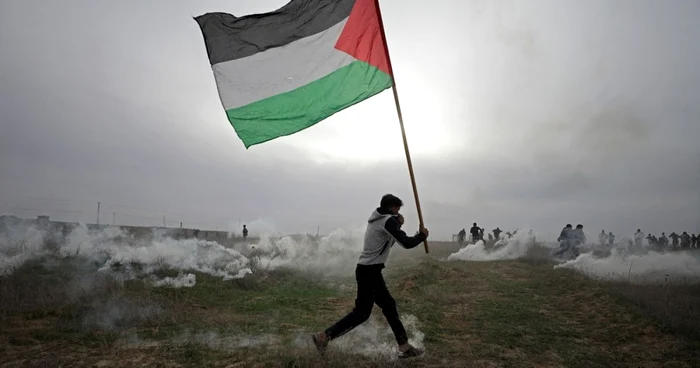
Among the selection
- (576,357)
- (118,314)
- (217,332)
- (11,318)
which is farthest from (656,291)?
(11,318)

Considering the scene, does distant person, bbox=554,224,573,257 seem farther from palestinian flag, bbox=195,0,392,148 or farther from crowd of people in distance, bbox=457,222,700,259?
palestinian flag, bbox=195,0,392,148

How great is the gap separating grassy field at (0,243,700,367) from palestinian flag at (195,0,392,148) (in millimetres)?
2921

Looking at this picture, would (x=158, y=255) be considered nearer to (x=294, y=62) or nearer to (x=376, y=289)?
(x=294, y=62)

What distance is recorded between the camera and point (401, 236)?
4.31 m

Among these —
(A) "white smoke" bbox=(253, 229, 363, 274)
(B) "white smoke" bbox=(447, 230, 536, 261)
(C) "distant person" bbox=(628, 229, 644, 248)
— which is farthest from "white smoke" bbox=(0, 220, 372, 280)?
(C) "distant person" bbox=(628, 229, 644, 248)

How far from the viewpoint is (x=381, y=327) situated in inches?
250

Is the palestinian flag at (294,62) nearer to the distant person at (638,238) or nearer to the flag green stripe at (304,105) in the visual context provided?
the flag green stripe at (304,105)

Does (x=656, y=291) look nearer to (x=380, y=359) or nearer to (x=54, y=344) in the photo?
(x=380, y=359)

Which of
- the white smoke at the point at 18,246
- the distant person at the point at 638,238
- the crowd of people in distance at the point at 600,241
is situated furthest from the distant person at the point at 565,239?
the white smoke at the point at 18,246

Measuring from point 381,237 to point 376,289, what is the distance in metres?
0.59

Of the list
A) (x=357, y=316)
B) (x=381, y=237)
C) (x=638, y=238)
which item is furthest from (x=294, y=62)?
(x=638, y=238)

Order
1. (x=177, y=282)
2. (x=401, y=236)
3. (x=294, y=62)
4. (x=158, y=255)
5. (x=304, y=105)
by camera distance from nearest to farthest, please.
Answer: (x=401, y=236) → (x=304, y=105) → (x=294, y=62) → (x=177, y=282) → (x=158, y=255)

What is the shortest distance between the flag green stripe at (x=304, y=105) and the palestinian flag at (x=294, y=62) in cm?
1

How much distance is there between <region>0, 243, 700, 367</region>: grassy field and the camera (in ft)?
15.7
